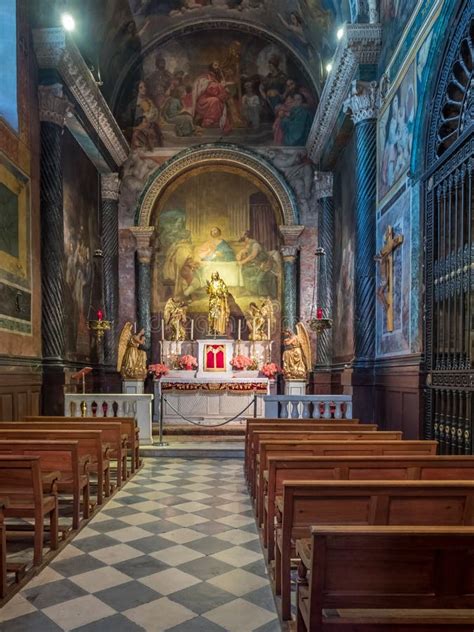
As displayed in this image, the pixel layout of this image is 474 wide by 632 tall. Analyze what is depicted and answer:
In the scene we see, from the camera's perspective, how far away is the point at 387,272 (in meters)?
9.86

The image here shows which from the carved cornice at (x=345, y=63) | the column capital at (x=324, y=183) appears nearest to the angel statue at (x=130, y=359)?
the column capital at (x=324, y=183)

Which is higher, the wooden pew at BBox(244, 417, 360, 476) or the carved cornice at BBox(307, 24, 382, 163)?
the carved cornice at BBox(307, 24, 382, 163)

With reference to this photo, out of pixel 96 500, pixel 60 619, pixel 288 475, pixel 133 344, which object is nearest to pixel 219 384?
pixel 133 344

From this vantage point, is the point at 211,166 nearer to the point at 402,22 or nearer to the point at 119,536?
the point at 402,22

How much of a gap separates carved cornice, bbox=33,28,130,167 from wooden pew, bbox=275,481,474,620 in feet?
34.6

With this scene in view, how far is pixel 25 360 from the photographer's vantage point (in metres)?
9.76

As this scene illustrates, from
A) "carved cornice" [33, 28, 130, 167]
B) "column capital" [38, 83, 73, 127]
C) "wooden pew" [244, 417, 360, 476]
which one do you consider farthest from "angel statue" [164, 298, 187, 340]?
"wooden pew" [244, 417, 360, 476]

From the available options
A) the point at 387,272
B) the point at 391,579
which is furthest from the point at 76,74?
the point at 391,579

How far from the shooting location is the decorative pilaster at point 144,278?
16.9m

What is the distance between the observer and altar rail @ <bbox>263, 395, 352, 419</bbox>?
10.5 m

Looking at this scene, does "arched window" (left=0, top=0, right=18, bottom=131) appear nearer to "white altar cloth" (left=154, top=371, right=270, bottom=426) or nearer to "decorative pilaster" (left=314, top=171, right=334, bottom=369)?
"white altar cloth" (left=154, top=371, right=270, bottom=426)

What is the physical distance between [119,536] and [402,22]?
9550 mm

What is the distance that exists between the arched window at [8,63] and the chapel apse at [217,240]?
7.71m

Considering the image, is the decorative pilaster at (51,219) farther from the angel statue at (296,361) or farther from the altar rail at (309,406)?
Answer: the angel statue at (296,361)
